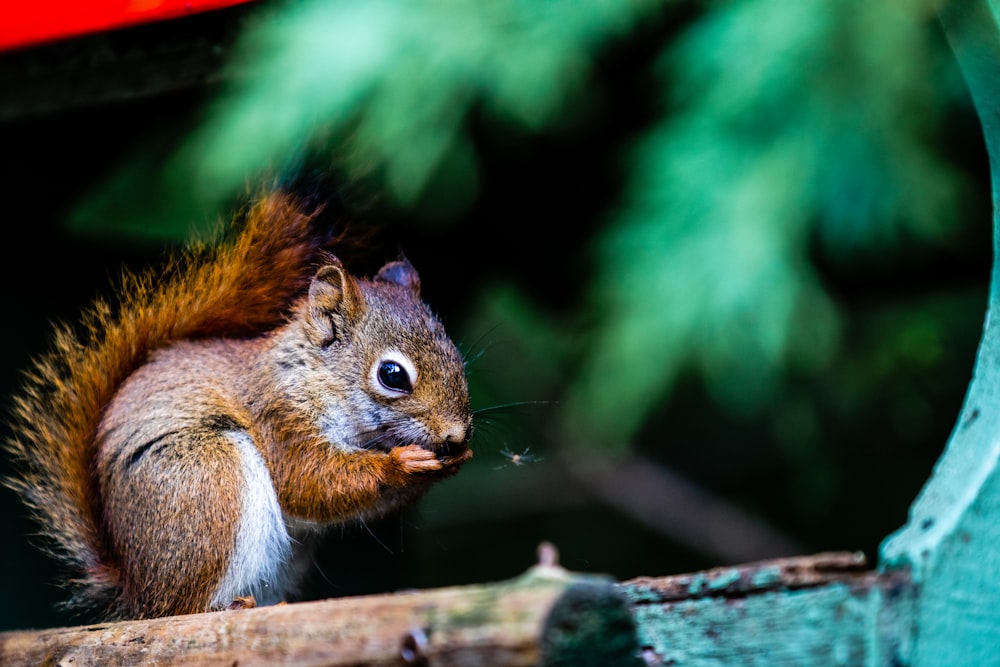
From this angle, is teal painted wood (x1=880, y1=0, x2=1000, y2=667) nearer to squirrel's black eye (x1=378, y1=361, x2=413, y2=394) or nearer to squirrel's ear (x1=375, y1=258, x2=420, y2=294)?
squirrel's black eye (x1=378, y1=361, x2=413, y2=394)

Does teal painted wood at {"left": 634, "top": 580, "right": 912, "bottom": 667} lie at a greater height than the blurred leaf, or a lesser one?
lesser

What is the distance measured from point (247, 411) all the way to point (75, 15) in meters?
0.53

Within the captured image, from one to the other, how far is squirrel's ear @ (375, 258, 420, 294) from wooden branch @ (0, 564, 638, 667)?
595mm

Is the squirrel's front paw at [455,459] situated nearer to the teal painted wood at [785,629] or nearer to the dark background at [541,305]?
the dark background at [541,305]

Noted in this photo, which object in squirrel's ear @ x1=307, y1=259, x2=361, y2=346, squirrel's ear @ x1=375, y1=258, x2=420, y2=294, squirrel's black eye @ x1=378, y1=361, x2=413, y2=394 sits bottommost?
squirrel's black eye @ x1=378, y1=361, x2=413, y2=394

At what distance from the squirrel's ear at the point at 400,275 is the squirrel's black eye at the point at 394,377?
0.15 meters

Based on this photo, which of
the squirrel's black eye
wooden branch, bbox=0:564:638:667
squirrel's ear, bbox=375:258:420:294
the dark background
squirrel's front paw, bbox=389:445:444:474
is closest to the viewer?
wooden branch, bbox=0:564:638:667

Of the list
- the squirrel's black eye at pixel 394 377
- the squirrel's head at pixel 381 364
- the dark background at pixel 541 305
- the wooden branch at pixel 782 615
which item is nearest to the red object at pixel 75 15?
the dark background at pixel 541 305

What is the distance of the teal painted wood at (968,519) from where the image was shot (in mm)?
634

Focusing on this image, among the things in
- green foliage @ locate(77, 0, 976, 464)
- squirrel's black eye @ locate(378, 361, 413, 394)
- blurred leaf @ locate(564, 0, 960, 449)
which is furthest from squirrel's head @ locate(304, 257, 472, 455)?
blurred leaf @ locate(564, 0, 960, 449)

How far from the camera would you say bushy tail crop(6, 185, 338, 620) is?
46.4 inches

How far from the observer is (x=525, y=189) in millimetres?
2041

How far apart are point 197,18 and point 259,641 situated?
87 centimetres

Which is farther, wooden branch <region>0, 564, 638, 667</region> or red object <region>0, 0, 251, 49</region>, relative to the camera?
red object <region>0, 0, 251, 49</region>
